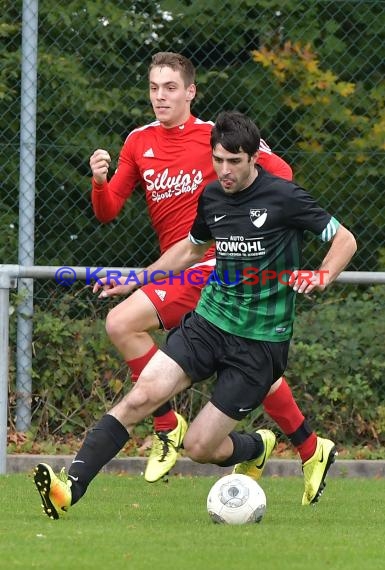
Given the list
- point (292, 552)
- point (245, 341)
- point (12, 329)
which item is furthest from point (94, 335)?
point (292, 552)

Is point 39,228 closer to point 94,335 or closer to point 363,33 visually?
point 94,335

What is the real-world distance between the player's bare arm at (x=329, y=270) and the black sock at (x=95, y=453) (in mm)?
1059

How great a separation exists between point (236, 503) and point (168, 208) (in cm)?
230

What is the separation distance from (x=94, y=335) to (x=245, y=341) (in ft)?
10.2

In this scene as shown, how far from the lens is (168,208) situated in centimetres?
806

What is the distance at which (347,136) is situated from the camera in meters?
9.97

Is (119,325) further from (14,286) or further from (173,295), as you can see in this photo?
(14,286)

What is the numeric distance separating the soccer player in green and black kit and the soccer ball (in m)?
0.42

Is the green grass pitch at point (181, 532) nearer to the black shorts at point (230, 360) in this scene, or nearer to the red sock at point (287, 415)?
the red sock at point (287, 415)

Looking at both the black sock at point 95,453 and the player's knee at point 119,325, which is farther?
the player's knee at point 119,325

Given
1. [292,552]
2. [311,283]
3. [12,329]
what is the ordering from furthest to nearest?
[12,329] → [311,283] → [292,552]

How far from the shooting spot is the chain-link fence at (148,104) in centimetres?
970

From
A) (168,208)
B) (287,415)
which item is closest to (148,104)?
(168,208)

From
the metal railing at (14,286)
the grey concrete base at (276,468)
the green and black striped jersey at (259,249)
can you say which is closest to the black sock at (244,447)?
the green and black striped jersey at (259,249)
